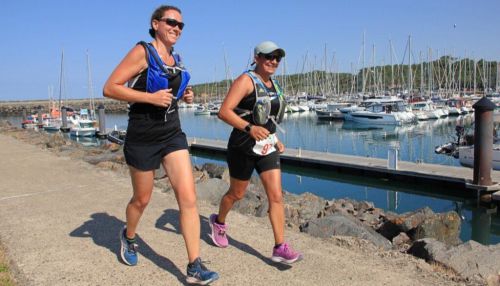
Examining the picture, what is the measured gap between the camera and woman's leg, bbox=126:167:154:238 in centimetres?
389

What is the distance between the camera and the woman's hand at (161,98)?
3.51m

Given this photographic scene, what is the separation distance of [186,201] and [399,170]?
15316 mm

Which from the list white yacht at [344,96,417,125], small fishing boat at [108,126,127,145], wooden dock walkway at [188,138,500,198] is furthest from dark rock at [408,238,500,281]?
white yacht at [344,96,417,125]

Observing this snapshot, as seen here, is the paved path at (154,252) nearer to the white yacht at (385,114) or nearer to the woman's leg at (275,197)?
the woman's leg at (275,197)

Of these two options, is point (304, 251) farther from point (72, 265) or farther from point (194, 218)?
point (72, 265)

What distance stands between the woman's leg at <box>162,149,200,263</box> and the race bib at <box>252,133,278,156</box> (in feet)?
2.18

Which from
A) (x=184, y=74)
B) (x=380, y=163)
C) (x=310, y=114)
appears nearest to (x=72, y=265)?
(x=184, y=74)

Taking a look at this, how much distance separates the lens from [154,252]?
4.59 m

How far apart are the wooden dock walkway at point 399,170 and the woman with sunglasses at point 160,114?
13.0 m

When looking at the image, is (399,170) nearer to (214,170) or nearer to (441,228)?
(214,170)

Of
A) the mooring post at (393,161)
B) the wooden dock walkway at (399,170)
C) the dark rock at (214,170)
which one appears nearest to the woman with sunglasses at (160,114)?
the dark rock at (214,170)

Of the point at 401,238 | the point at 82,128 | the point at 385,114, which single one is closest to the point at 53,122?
the point at 82,128

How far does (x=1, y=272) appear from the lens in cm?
405

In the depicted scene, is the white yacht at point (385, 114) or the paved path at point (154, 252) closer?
the paved path at point (154, 252)
